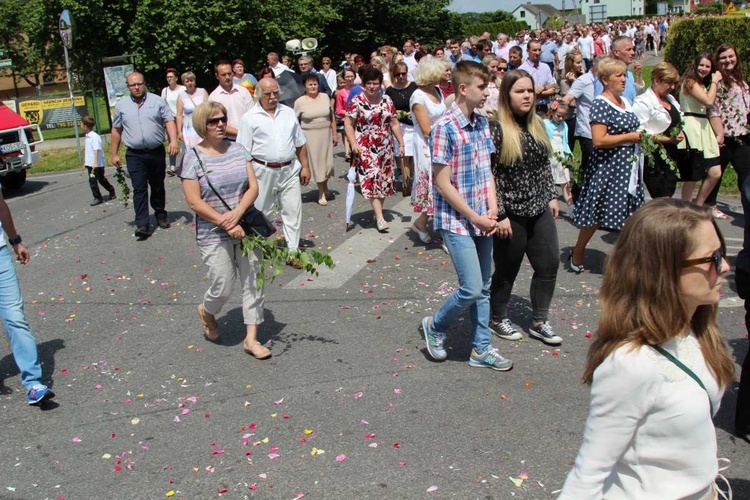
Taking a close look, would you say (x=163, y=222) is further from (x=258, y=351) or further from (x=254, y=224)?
(x=258, y=351)

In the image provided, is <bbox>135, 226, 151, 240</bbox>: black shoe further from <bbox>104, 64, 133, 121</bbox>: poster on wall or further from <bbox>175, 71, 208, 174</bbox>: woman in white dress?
<bbox>104, 64, 133, 121</bbox>: poster on wall

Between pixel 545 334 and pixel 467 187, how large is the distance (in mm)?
1387

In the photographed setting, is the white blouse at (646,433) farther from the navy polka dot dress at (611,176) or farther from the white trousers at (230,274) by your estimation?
the navy polka dot dress at (611,176)

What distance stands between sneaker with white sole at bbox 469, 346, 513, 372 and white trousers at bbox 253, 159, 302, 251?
10.5 feet

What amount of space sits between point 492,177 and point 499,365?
1.29 meters

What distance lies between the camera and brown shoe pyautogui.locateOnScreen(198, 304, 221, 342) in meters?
6.09

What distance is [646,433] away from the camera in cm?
207

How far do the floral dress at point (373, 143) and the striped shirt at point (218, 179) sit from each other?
3653 millimetres

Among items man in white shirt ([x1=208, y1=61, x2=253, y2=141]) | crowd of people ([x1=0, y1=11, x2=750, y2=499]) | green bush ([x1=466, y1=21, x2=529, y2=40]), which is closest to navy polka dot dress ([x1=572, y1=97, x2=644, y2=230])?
crowd of people ([x1=0, y1=11, x2=750, y2=499])

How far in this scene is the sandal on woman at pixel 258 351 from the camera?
18.8 feet

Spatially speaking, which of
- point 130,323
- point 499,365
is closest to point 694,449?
point 499,365

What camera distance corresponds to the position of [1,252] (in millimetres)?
5188

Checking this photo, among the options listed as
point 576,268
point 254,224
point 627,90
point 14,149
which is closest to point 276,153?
point 254,224

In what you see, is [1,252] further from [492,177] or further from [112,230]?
[112,230]
